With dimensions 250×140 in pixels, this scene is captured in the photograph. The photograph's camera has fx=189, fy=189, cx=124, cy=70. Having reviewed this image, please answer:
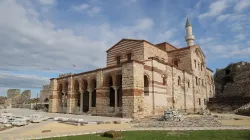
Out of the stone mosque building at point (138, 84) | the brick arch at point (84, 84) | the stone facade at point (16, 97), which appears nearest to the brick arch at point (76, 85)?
the stone mosque building at point (138, 84)

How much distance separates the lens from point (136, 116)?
54.7ft

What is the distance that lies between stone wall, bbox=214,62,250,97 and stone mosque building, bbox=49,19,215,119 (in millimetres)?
7651

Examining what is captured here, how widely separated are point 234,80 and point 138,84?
97.6 ft

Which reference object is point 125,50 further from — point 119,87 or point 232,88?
point 232,88

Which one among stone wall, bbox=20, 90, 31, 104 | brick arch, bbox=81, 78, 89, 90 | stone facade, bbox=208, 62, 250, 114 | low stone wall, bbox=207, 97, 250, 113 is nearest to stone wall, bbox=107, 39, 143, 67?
brick arch, bbox=81, 78, 89, 90

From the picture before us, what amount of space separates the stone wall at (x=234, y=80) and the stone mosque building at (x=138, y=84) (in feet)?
25.1

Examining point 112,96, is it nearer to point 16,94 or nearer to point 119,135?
point 119,135

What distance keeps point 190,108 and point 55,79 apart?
1989 cm

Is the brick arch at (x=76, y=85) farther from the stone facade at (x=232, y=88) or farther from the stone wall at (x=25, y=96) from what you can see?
the stone wall at (x=25, y=96)

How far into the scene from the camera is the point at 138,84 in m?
17.5

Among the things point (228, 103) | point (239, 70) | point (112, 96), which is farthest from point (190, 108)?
point (239, 70)

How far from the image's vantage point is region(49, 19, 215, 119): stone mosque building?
17594 millimetres

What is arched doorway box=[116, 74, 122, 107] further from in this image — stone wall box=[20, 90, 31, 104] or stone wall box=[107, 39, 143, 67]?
stone wall box=[20, 90, 31, 104]

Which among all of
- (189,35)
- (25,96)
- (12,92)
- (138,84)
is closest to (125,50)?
(138,84)
